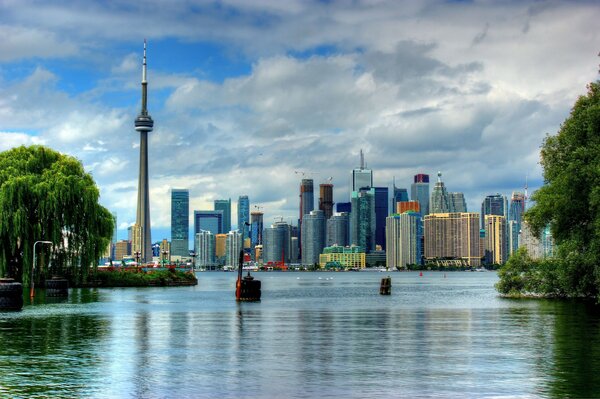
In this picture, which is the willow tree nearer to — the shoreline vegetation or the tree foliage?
the shoreline vegetation

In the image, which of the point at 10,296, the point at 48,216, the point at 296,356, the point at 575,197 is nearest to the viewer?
the point at 296,356

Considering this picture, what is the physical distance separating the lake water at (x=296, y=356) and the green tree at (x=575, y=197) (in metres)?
10.9

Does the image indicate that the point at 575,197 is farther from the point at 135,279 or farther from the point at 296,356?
the point at 135,279

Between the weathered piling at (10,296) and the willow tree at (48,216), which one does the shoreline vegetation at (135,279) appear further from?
the weathered piling at (10,296)

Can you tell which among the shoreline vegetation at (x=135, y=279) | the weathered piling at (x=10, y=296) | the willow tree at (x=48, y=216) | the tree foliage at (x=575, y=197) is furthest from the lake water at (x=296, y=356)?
the shoreline vegetation at (x=135, y=279)

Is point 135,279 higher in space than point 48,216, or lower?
lower

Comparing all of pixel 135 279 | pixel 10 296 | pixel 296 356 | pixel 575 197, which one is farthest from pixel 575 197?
pixel 135 279

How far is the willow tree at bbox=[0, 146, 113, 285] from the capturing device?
87.1 meters

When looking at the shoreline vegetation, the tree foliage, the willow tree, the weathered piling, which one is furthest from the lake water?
the shoreline vegetation

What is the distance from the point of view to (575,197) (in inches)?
2589

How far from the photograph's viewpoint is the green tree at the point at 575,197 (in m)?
62.4

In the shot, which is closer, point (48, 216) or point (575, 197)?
point (575, 197)

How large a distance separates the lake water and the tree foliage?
1084 cm

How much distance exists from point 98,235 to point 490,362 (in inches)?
2812
